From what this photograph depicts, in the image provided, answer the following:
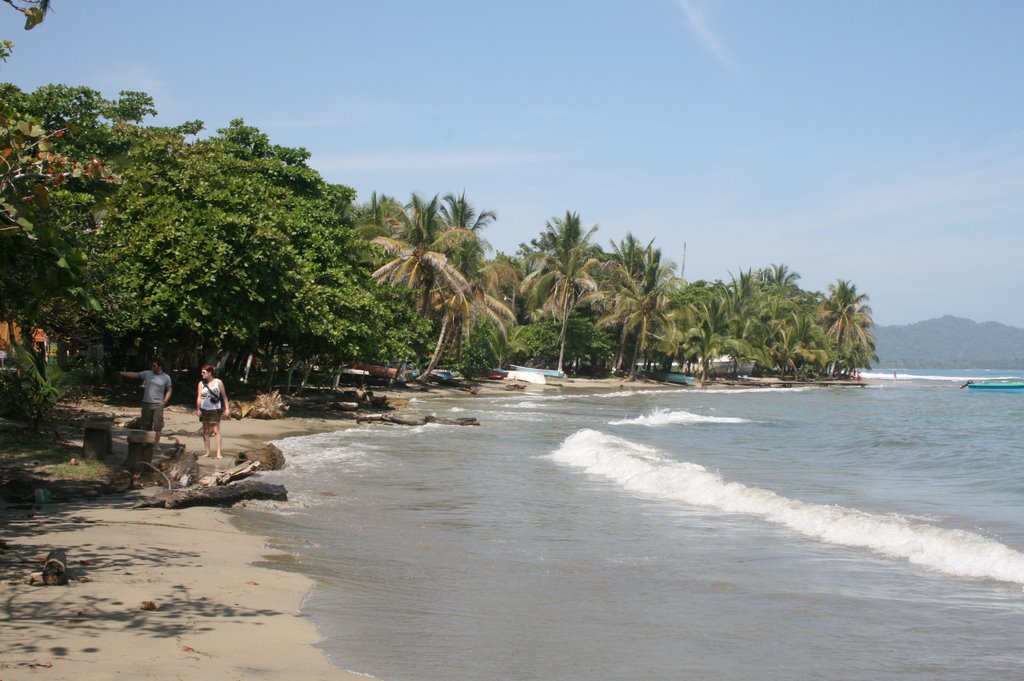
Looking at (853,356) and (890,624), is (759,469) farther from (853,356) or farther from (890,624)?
(853,356)

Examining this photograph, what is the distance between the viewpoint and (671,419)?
31719mm

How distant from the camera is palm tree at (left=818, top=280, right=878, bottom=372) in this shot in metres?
81.9

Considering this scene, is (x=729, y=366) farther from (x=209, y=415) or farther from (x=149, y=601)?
(x=149, y=601)

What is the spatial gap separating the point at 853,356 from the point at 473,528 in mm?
83018

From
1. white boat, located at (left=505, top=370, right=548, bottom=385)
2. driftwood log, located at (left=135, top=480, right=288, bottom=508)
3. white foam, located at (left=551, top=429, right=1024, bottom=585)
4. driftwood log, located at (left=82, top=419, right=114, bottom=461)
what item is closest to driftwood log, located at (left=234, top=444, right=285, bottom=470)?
driftwood log, located at (left=82, top=419, right=114, bottom=461)

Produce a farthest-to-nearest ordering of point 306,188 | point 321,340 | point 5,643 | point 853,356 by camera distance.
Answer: point 853,356, point 306,188, point 321,340, point 5,643

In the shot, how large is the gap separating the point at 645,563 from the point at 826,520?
3.32m

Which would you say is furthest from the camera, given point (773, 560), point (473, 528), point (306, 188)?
point (306, 188)

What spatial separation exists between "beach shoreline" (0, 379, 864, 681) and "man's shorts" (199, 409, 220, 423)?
4.56 metres

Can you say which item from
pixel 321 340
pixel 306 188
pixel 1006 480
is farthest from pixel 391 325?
pixel 1006 480

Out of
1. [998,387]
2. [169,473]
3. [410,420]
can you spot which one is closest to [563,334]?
[410,420]

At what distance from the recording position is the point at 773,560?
28.2ft

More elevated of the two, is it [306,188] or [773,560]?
[306,188]

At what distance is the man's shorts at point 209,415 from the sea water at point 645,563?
1.40m
